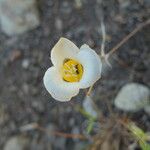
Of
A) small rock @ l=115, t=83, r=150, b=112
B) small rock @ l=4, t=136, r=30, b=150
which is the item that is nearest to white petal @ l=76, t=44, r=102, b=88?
small rock @ l=115, t=83, r=150, b=112

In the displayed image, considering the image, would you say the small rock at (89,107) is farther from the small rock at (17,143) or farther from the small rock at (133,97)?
the small rock at (17,143)

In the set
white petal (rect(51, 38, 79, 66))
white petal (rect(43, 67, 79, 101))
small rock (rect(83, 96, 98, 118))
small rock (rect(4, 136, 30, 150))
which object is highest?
white petal (rect(51, 38, 79, 66))

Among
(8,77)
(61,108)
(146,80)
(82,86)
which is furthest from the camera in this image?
(8,77)

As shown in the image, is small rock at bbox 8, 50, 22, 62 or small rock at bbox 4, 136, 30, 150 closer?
small rock at bbox 4, 136, 30, 150

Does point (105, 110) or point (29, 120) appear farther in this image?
point (29, 120)

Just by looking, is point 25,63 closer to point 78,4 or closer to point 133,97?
point 78,4

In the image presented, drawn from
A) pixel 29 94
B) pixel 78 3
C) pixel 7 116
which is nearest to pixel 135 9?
pixel 78 3

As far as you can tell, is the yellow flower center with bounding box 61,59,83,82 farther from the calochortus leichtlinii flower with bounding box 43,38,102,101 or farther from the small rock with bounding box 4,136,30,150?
the small rock with bounding box 4,136,30,150

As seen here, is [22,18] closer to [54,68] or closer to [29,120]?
[29,120]
